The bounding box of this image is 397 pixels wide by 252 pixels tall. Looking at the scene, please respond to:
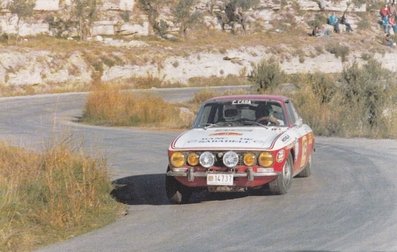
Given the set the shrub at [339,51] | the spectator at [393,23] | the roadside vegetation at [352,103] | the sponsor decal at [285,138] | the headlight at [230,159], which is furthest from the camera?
the spectator at [393,23]

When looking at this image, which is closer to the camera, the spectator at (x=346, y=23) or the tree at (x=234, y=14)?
the tree at (x=234, y=14)

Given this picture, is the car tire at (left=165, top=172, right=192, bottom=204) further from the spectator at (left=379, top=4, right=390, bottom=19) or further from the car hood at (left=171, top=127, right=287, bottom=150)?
the spectator at (left=379, top=4, right=390, bottom=19)

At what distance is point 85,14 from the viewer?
202ft

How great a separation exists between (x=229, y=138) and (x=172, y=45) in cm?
4786

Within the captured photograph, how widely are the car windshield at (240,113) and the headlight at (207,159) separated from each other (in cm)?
144

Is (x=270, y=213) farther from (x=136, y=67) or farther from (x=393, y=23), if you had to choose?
(x=393, y=23)

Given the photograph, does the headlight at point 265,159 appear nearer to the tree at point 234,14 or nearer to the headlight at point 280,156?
the headlight at point 280,156

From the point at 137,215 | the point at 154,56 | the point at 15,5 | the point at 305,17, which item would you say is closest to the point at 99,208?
the point at 137,215

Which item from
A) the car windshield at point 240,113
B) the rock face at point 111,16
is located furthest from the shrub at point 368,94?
the rock face at point 111,16

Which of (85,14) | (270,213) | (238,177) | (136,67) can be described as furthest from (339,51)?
(270,213)

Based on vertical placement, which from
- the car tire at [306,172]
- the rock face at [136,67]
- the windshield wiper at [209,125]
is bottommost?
the rock face at [136,67]

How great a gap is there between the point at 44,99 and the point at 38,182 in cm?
2908

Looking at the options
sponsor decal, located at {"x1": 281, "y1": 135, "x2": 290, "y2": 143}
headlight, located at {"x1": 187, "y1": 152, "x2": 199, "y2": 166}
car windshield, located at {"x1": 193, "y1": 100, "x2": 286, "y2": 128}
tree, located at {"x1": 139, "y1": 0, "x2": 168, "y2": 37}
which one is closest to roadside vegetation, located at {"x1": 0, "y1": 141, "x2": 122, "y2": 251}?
headlight, located at {"x1": 187, "y1": 152, "x2": 199, "y2": 166}

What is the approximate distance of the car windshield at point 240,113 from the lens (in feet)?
43.0
